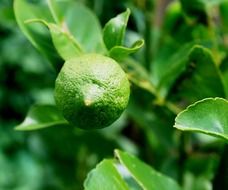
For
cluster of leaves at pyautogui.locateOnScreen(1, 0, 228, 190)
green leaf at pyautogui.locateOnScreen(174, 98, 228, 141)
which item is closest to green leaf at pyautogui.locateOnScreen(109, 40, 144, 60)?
cluster of leaves at pyautogui.locateOnScreen(1, 0, 228, 190)

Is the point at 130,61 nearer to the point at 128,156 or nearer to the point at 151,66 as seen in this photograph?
the point at 151,66

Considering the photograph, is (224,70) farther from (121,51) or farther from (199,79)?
(121,51)

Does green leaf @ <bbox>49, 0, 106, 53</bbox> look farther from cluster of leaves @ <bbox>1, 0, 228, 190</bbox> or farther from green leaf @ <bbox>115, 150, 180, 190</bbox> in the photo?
green leaf @ <bbox>115, 150, 180, 190</bbox>

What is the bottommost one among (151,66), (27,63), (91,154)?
(27,63)

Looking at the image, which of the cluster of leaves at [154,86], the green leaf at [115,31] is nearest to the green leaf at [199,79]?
the cluster of leaves at [154,86]

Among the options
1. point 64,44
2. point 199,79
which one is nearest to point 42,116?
point 64,44

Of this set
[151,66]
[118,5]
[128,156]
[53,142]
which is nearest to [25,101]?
[53,142]

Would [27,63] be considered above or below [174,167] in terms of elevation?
below
